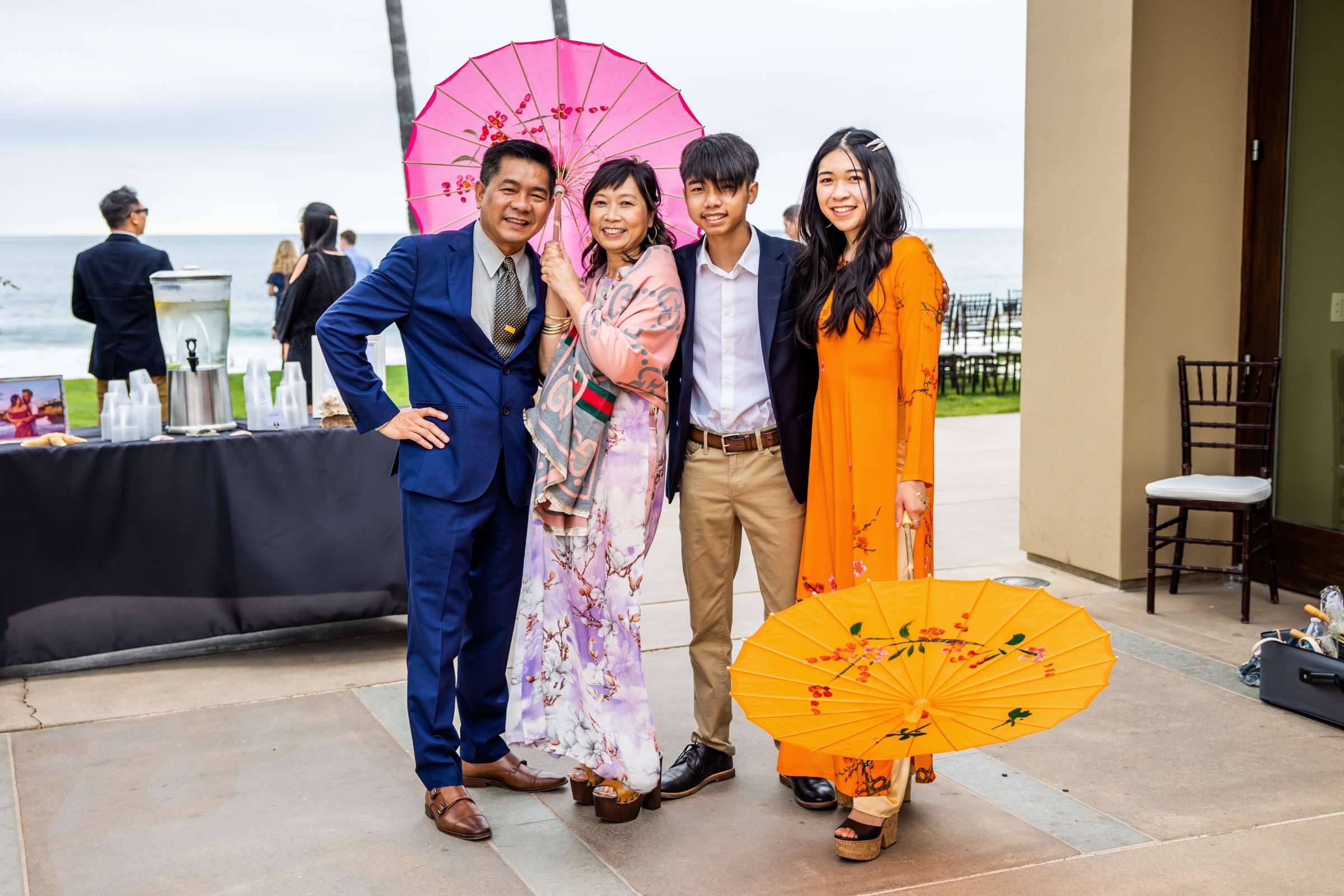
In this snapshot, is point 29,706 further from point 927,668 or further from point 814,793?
point 927,668

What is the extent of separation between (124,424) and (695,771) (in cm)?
256

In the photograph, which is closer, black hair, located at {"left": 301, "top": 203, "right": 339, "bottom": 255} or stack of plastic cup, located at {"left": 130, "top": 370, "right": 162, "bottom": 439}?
stack of plastic cup, located at {"left": 130, "top": 370, "right": 162, "bottom": 439}

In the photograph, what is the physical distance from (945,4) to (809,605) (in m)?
30.5

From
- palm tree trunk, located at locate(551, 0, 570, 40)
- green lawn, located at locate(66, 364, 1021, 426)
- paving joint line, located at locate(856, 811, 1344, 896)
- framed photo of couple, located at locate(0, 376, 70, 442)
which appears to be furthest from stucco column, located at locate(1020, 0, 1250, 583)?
green lawn, located at locate(66, 364, 1021, 426)

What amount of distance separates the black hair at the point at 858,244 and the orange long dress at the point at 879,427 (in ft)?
0.09

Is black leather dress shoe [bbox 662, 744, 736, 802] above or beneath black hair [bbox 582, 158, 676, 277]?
beneath

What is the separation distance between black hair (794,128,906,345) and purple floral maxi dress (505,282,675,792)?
48cm

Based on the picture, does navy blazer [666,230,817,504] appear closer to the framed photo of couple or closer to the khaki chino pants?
the khaki chino pants

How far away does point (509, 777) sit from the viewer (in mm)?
3250

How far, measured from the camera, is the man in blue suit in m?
2.93

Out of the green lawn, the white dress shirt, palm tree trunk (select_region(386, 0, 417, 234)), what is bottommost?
the green lawn

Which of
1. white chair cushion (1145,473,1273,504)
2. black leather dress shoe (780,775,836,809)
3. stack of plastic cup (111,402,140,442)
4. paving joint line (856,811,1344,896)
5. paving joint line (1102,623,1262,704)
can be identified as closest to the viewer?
paving joint line (856,811,1344,896)

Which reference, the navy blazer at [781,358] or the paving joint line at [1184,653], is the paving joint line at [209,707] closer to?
the navy blazer at [781,358]

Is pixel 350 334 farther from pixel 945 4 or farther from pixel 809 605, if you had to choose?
pixel 945 4
